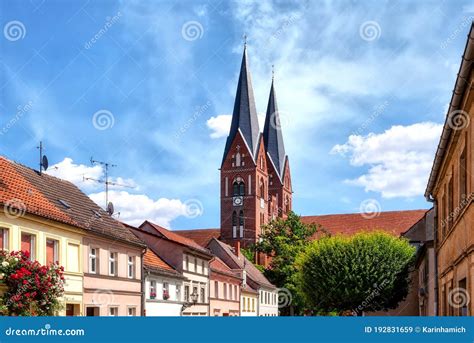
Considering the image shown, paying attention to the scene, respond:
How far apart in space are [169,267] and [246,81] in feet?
190

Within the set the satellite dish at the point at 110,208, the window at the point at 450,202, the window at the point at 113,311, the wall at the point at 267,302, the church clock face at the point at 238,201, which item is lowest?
the wall at the point at 267,302

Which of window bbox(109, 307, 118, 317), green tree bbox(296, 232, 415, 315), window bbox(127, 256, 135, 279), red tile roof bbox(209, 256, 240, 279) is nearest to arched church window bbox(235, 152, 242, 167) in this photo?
red tile roof bbox(209, 256, 240, 279)

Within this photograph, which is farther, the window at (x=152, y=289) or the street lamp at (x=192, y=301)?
the street lamp at (x=192, y=301)

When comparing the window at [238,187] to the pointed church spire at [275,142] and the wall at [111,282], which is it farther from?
the wall at [111,282]

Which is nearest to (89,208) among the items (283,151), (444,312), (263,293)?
(444,312)

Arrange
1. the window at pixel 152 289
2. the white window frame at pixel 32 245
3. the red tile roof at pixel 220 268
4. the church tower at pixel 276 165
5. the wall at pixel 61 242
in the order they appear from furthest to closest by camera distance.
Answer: the church tower at pixel 276 165, the red tile roof at pixel 220 268, the window at pixel 152 289, the white window frame at pixel 32 245, the wall at pixel 61 242

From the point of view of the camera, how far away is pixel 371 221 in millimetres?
108812

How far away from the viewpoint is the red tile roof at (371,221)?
10425cm

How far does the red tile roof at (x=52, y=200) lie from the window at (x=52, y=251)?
0.87 m

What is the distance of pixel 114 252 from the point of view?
3067 cm

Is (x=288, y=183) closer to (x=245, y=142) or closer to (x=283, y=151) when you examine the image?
(x=283, y=151)

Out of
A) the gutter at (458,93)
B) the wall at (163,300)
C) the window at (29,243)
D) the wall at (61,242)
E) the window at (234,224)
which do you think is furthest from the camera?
the window at (234,224)

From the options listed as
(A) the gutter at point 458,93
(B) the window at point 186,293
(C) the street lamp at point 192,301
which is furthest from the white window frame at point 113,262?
(A) the gutter at point 458,93

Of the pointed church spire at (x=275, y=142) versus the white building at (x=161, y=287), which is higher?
the pointed church spire at (x=275, y=142)
